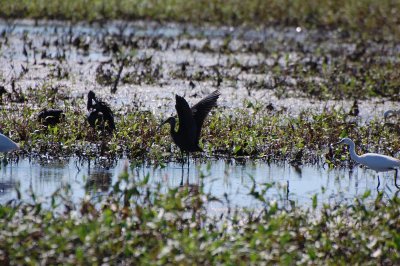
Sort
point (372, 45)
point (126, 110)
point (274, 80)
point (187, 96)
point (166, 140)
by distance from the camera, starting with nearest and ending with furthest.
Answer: point (166, 140) < point (126, 110) < point (187, 96) < point (274, 80) < point (372, 45)

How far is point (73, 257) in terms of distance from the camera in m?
6.16

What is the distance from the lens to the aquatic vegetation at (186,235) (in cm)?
621

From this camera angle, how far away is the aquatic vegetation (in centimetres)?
Answer: 621

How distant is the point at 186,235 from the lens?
21.5 ft

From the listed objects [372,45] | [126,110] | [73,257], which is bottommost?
[73,257]

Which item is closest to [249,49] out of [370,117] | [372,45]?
[372,45]

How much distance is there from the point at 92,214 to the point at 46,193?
1.84 metres

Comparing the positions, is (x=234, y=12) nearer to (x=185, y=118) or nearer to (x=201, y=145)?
(x=201, y=145)

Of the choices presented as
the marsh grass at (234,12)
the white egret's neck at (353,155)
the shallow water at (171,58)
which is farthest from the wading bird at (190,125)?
the marsh grass at (234,12)

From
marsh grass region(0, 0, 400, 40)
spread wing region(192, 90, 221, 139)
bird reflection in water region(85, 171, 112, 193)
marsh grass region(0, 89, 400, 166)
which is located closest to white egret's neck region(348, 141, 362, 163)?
marsh grass region(0, 89, 400, 166)

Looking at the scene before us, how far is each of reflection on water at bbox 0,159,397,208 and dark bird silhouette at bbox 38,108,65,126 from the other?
114 cm

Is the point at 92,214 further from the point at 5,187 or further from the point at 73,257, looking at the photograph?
the point at 5,187

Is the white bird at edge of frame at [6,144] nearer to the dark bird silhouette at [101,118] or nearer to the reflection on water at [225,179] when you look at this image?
the reflection on water at [225,179]

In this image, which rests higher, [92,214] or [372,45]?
[372,45]
